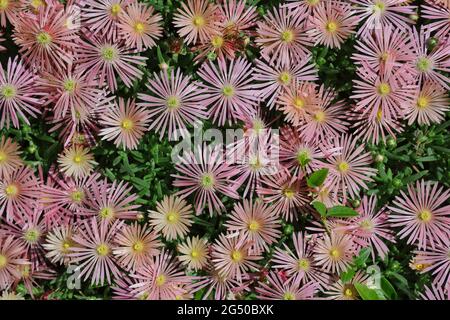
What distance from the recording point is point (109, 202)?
1567 millimetres

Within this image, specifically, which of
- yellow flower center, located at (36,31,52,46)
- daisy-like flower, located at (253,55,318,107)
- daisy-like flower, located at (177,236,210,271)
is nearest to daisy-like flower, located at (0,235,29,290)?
daisy-like flower, located at (177,236,210,271)

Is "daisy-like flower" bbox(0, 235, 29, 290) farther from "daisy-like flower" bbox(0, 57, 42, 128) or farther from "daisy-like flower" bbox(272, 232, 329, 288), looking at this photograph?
"daisy-like flower" bbox(272, 232, 329, 288)

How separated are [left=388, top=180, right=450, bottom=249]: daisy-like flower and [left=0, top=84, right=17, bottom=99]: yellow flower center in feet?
3.79

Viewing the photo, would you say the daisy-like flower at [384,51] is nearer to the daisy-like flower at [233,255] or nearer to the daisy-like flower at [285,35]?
the daisy-like flower at [285,35]

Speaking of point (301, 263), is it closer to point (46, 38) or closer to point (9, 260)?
point (9, 260)

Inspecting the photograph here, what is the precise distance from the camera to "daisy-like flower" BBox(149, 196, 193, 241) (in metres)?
1.56

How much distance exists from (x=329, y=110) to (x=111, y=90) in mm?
644

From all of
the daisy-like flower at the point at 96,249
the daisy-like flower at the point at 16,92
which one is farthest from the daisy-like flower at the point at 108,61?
the daisy-like flower at the point at 96,249

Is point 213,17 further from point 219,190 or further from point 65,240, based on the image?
point 65,240

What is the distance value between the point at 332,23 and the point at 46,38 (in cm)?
83

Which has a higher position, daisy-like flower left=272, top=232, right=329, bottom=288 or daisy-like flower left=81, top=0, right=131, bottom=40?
daisy-like flower left=81, top=0, right=131, bottom=40

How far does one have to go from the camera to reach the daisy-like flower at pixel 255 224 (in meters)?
1.56

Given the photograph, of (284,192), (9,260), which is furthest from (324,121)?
(9,260)

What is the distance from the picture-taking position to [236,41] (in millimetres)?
1575
